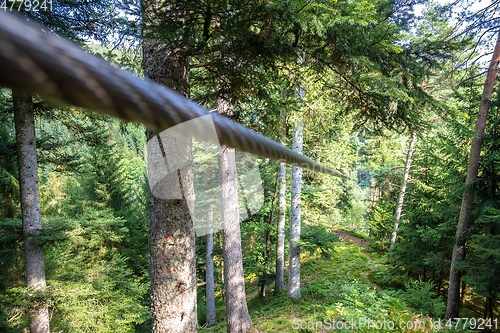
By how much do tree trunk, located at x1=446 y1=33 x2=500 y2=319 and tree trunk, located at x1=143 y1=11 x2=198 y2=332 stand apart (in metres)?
7.57

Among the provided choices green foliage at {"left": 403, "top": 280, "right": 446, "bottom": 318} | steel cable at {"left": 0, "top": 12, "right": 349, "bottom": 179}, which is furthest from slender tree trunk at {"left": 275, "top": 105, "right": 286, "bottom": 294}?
steel cable at {"left": 0, "top": 12, "right": 349, "bottom": 179}

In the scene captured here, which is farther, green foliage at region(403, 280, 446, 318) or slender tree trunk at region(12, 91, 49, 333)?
green foliage at region(403, 280, 446, 318)

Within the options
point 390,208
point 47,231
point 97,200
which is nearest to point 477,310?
point 390,208

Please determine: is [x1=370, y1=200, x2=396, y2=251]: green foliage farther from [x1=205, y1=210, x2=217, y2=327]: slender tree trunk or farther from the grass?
[x1=205, y1=210, x2=217, y2=327]: slender tree trunk

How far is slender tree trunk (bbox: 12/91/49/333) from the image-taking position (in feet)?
15.8

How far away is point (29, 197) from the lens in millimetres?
4887

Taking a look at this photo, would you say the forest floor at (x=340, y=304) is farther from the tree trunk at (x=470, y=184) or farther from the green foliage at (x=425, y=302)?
the tree trunk at (x=470, y=184)

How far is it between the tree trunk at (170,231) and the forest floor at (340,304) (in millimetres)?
1826

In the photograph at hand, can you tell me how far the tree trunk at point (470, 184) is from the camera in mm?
6275

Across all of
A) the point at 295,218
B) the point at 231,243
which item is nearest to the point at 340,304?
the point at 231,243

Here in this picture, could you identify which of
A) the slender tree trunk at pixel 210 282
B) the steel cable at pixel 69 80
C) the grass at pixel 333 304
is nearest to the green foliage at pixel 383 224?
the grass at pixel 333 304

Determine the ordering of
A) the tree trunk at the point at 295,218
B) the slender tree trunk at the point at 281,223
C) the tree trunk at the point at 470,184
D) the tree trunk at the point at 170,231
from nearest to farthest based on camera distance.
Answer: the tree trunk at the point at 170,231 → the tree trunk at the point at 470,184 → the tree trunk at the point at 295,218 → the slender tree trunk at the point at 281,223

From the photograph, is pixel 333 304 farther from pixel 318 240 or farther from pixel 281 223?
pixel 281 223

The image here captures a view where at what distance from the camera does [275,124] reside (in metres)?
4.10
